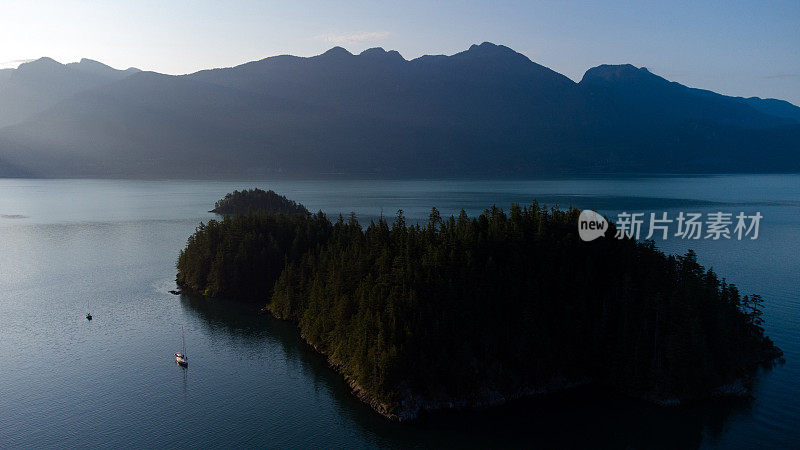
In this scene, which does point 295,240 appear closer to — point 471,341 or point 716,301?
point 471,341

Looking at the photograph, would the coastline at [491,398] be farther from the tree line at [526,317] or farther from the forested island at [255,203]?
the forested island at [255,203]

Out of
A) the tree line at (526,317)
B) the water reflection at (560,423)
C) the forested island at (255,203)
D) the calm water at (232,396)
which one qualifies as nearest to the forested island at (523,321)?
the tree line at (526,317)

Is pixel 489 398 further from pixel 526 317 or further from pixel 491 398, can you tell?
pixel 526 317

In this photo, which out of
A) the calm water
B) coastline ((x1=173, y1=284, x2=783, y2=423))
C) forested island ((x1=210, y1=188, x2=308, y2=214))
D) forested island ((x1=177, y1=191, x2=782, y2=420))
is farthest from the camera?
forested island ((x1=210, y1=188, x2=308, y2=214))

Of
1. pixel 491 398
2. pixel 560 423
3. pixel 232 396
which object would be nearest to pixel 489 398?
pixel 491 398

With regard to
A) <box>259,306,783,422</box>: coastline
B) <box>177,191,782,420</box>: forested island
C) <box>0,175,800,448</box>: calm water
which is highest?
<box>177,191,782,420</box>: forested island

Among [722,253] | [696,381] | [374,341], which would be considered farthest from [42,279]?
[722,253]

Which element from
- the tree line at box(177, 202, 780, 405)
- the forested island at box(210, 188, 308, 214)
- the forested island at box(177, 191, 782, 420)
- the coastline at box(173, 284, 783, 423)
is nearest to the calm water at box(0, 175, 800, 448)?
the coastline at box(173, 284, 783, 423)

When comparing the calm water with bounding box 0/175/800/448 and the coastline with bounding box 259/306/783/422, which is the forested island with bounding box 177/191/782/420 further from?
the calm water with bounding box 0/175/800/448
